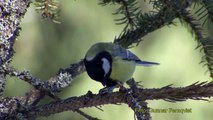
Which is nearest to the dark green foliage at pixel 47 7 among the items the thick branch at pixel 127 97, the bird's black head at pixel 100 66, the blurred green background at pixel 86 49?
the bird's black head at pixel 100 66

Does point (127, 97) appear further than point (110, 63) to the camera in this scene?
No

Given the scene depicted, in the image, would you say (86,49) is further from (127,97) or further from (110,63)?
(127,97)

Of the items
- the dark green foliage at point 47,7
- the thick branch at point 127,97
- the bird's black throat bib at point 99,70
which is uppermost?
the dark green foliage at point 47,7

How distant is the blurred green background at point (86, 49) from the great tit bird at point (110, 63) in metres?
0.68

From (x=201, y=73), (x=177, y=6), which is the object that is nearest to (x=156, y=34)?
(x=201, y=73)

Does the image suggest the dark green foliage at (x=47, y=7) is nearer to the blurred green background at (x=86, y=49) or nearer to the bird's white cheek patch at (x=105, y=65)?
the bird's white cheek patch at (x=105, y=65)

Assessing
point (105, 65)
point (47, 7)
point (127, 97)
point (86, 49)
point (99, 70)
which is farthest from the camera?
point (86, 49)

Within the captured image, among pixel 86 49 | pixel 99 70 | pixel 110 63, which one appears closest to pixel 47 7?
pixel 99 70

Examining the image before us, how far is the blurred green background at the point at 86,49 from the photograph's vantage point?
1.91 metres

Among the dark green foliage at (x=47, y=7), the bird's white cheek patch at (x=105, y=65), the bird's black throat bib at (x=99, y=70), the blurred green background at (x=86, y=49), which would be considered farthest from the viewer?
the blurred green background at (x=86, y=49)

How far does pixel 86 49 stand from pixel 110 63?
3.12 ft

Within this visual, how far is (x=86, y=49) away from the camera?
7.03 feet

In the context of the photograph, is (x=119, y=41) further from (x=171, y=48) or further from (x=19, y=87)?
(x=19, y=87)

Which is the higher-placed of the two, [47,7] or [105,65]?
[47,7]
